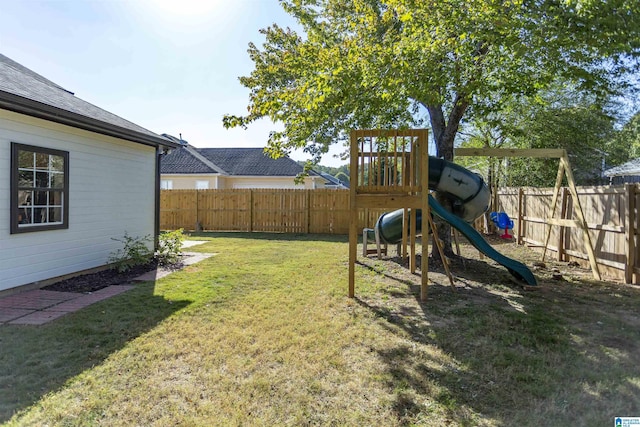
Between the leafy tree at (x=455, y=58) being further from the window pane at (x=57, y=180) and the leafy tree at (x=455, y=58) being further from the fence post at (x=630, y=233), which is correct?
the window pane at (x=57, y=180)

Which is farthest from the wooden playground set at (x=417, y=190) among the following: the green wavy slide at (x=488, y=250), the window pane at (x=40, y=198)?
the window pane at (x=40, y=198)

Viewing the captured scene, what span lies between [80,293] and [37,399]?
3150mm

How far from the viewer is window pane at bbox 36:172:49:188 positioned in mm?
5312

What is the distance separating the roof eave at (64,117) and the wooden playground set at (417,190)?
4.18m

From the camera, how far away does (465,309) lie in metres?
4.48

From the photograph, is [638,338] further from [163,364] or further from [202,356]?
[163,364]

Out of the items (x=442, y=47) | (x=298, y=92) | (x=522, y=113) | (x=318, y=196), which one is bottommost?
(x=318, y=196)

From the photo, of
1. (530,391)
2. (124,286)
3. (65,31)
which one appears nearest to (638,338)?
(530,391)

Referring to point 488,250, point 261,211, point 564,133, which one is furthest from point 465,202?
point 564,133

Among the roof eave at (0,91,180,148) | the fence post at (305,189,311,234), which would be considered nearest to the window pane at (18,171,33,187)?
the roof eave at (0,91,180,148)

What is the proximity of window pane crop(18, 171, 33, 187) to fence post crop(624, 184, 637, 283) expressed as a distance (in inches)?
362

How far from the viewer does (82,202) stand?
6.08m

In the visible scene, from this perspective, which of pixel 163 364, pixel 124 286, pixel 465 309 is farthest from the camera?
pixel 124 286

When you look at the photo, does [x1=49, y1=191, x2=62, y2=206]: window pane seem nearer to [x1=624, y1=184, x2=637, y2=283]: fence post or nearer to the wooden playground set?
the wooden playground set
